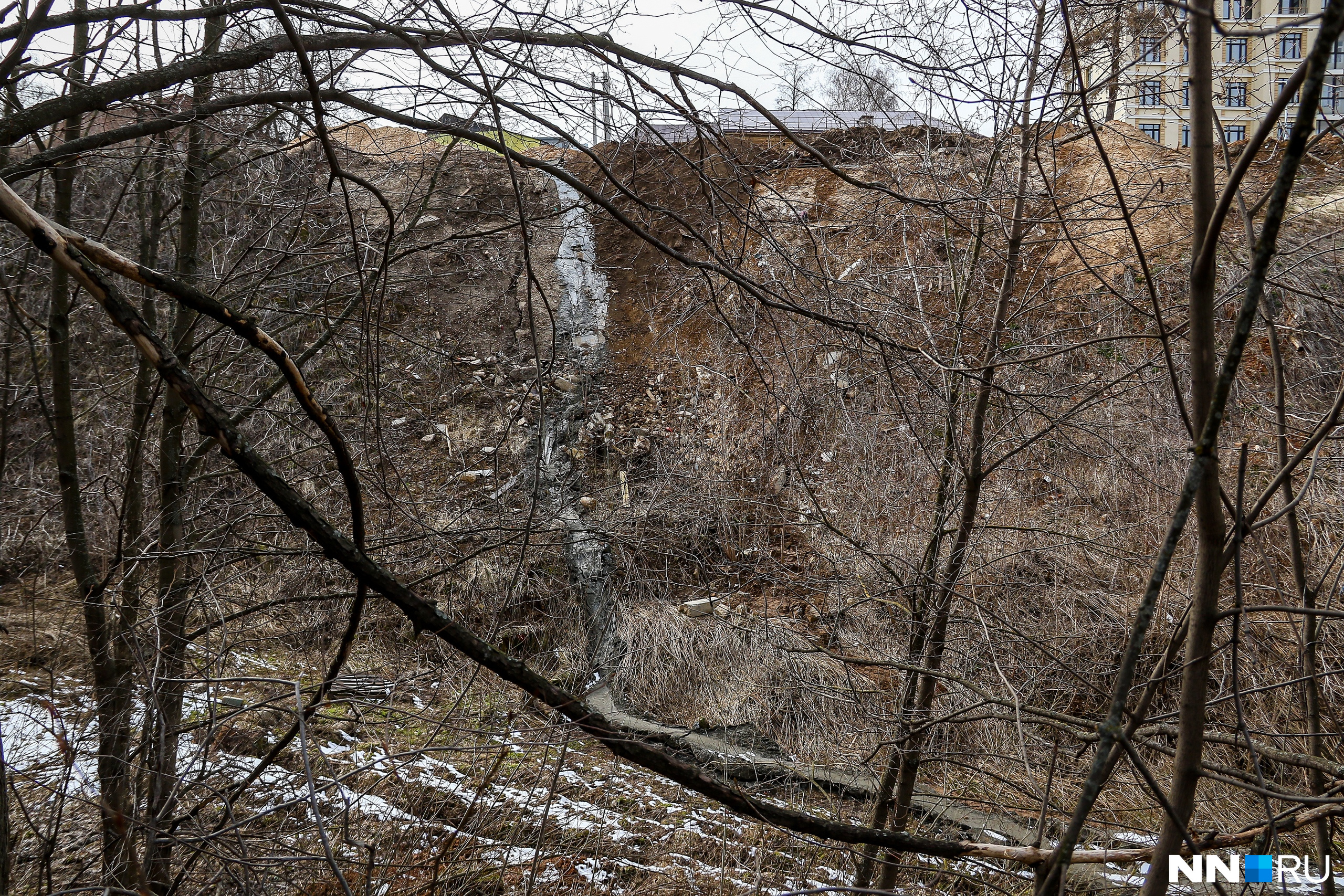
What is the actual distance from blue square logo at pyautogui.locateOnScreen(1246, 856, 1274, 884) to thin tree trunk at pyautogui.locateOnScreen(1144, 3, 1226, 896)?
2.34ft

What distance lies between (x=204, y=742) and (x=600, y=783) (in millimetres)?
3739

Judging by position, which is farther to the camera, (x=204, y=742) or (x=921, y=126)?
(x=921, y=126)

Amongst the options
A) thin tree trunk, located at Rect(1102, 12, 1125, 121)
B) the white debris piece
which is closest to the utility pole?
thin tree trunk, located at Rect(1102, 12, 1125, 121)

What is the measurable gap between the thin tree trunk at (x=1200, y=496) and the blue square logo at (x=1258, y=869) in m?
0.71

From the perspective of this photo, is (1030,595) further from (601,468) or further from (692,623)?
(601,468)

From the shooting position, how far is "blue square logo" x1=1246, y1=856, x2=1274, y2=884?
1.71 meters

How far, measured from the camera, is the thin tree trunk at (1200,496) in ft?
3.30

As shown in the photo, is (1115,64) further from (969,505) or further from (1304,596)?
(1304,596)

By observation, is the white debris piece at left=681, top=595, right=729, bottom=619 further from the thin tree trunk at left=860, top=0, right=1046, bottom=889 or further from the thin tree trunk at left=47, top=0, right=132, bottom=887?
the thin tree trunk at left=47, top=0, right=132, bottom=887

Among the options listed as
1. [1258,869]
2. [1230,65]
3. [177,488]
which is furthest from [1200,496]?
[177,488]

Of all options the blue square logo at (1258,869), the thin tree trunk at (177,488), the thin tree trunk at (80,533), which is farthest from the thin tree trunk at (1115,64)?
the thin tree trunk at (80,533)

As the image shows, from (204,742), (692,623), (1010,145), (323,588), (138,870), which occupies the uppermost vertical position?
(1010,145)

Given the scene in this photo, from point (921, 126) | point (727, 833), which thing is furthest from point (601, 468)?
point (921, 126)

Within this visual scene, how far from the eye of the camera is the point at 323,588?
4188 millimetres
